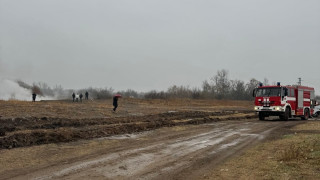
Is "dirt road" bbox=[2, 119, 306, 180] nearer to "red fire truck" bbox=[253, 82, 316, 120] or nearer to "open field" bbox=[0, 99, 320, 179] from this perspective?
"open field" bbox=[0, 99, 320, 179]

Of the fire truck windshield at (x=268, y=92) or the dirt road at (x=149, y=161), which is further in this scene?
the fire truck windshield at (x=268, y=92)

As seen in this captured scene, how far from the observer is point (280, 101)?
1025 inches

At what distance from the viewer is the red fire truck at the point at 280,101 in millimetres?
26141

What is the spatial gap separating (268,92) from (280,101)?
1.14 meters

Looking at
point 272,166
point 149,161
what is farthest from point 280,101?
point 149,161

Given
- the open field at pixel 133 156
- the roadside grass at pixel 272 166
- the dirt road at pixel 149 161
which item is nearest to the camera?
the roadside grass at pixel 272 166

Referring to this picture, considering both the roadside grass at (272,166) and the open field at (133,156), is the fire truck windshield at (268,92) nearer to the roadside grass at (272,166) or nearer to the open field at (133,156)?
the open field at (133,156)

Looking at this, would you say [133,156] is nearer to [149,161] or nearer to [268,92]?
[149,161]

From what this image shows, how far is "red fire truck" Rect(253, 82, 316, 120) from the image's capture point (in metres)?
26.1

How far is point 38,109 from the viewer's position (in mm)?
28188

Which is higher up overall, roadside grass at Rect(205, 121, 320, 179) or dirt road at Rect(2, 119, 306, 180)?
roadside grass at Rect(205, 121, 320, 179)

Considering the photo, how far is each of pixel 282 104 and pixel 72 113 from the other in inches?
663

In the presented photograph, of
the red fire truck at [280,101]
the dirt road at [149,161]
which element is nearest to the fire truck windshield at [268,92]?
the red fire truck at [280,101]

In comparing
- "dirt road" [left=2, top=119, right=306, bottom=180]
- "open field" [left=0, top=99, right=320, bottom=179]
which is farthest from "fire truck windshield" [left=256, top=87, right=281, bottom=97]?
"dirt road" [left=2, top=119, right=306, bottom=180]
